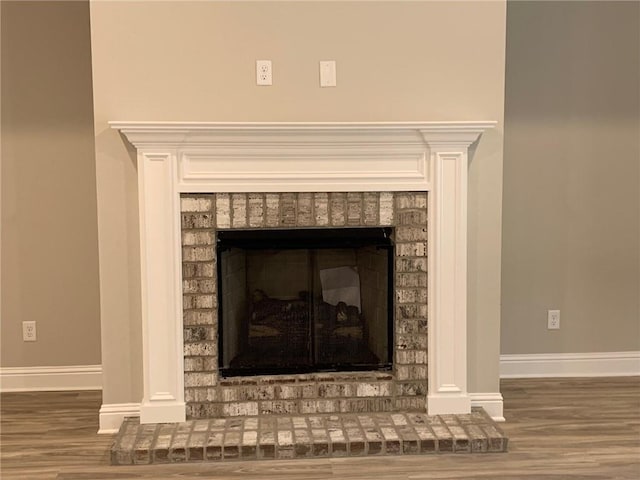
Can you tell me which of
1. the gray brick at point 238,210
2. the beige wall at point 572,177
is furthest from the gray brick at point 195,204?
the beige wall at point 572,177

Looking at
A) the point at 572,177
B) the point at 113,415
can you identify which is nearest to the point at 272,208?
the point at 113,415

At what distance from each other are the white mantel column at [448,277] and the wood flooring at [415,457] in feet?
1.11

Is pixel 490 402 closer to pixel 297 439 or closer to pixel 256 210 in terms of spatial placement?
pixel 297 439

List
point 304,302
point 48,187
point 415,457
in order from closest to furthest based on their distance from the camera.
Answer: point 415,457 → point 304,302 → point 48,187

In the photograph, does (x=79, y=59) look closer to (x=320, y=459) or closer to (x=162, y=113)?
(x=162, y=113)

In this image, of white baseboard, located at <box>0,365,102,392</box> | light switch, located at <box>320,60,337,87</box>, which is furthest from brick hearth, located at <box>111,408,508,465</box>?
light switch, located at <box>320,60,337,87</box>

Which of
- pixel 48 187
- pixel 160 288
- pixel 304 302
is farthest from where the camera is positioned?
pixel 48 187

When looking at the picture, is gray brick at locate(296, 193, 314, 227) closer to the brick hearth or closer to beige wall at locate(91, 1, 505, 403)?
beige wall at locate(91, 1, 505, 403)

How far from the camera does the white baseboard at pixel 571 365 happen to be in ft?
12.5

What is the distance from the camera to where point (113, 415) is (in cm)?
306

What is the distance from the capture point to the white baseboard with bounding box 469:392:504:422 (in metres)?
3.19

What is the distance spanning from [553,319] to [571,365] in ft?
0.99

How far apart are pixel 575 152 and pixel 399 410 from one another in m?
1.83

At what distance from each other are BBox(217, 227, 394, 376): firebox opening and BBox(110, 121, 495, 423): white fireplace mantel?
0.84 ft
